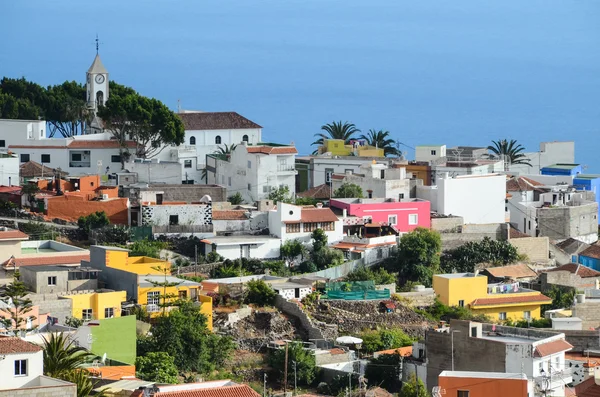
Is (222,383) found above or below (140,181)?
below

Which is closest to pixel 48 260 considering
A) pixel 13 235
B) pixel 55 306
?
pixel 13 235

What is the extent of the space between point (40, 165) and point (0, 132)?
3.13 m

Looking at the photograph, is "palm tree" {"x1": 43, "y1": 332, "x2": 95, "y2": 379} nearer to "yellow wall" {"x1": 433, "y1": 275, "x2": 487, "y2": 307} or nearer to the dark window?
the dark window

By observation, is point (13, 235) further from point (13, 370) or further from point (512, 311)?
point (13, 370)

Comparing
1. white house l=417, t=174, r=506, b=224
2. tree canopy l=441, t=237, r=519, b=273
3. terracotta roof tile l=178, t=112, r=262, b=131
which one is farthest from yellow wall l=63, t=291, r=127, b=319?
terracotta roof tile l=178, t=112, r=262, b=131

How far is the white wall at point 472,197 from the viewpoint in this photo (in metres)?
51.9

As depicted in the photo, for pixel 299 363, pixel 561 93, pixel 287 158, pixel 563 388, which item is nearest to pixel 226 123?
pixel 287 158

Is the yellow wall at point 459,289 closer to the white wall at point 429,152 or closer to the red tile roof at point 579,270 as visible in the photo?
the red tile roof at point 579,270

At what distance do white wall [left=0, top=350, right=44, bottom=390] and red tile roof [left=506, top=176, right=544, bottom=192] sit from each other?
30972 millimetres

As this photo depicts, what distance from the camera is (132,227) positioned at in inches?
1836

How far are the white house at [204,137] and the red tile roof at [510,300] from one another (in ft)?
50.6

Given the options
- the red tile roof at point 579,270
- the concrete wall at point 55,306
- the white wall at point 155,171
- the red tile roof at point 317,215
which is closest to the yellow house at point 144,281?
the concrete wall at point 55,306

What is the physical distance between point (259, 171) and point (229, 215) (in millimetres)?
5081

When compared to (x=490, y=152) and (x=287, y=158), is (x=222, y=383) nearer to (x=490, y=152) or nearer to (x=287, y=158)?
(x=287, y=158)
